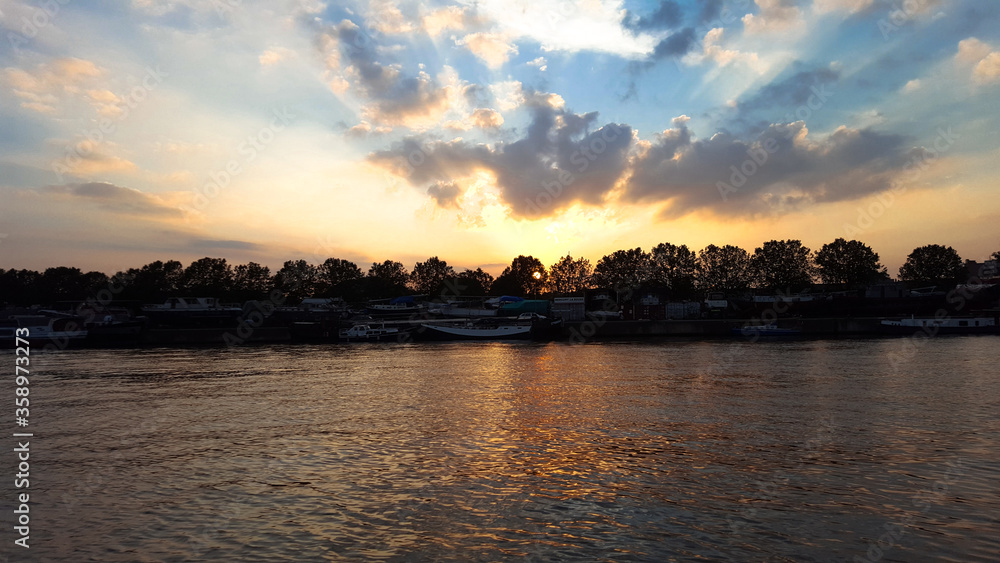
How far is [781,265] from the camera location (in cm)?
16812

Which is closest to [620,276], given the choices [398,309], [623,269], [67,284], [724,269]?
[623,269]

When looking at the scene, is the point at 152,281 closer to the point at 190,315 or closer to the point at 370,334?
the point at 190,315

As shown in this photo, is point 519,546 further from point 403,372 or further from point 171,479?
point 403,372

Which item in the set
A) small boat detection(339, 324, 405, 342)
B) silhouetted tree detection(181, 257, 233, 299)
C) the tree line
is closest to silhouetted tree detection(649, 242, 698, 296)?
the tree line

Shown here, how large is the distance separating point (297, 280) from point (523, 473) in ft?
628

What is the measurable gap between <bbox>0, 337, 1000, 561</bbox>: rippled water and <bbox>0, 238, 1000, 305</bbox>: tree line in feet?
443

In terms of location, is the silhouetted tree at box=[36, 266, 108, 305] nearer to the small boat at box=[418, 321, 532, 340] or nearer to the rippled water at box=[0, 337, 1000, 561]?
the small boat at box=[418, 321, 532, 340]

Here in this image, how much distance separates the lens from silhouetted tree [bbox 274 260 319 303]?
192 m

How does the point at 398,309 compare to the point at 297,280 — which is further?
the point at 297,280

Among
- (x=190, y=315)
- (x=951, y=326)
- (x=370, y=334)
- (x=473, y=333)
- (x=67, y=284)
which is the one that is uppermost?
(x=67, y=284)

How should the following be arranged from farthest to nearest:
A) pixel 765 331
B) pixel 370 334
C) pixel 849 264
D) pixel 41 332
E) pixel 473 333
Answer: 1. pixel 849 264
2. pixel 473 333
3. pixel 370 334
4. pixel 765 331
5. pixel 41 332

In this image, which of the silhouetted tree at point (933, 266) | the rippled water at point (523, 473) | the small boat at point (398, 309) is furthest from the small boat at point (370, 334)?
the silhouetted tree at point (933, 266)

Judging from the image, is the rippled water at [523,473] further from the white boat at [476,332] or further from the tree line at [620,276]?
the tree line at [620,276]

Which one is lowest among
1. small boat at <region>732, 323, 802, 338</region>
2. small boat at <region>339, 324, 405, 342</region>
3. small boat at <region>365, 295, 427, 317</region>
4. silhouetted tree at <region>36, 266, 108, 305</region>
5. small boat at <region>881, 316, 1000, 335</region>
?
small boat at <region>339, 324, 405, 342</region>
